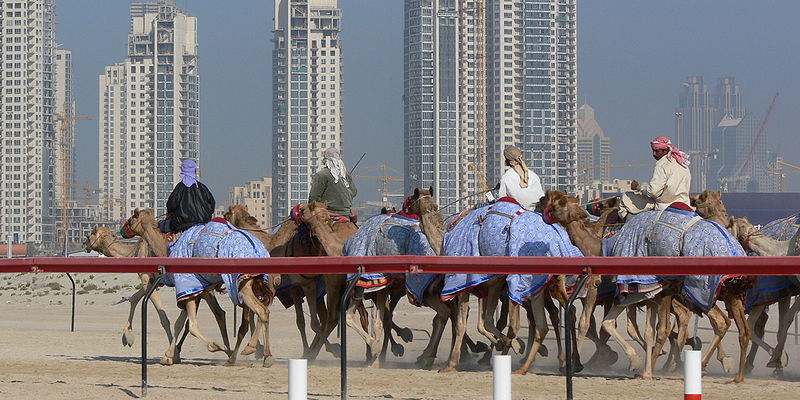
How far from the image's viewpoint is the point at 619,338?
39.8 ft

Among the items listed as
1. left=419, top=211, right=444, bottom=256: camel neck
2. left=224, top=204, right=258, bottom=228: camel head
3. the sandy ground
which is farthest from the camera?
left=224, top=204, right=258, bottom=228: camel head

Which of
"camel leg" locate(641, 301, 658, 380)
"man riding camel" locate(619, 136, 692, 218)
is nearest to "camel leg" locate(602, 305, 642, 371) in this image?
"camel leg" locate(641, 301, 658, 380)

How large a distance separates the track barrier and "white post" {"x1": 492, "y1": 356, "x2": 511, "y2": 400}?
8.92 feet

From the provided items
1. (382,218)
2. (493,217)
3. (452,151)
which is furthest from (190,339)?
(452,151)

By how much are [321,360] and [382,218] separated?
6.60ft

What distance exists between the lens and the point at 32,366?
44.5 ft

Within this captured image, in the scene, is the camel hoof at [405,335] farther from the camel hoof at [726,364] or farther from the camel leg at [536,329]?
the camel hoof at [726,364]

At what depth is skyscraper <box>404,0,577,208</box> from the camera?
189m

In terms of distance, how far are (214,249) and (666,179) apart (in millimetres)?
4138

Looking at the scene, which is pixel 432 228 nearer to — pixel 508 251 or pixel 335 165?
pixel 508 251

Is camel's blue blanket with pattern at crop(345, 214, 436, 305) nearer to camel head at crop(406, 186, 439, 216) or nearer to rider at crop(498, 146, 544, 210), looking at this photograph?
camel head at crop(406, 186, 439, 216)

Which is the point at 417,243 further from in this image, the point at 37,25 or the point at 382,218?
the point at 37,25

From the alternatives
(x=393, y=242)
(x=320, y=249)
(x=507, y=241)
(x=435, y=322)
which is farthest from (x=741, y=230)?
(x=320, y=249)

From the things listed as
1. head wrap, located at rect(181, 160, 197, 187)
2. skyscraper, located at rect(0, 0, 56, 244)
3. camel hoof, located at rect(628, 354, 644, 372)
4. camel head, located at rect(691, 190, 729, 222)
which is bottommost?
camel hoof, located at rect(628, 354, 644, 372)
